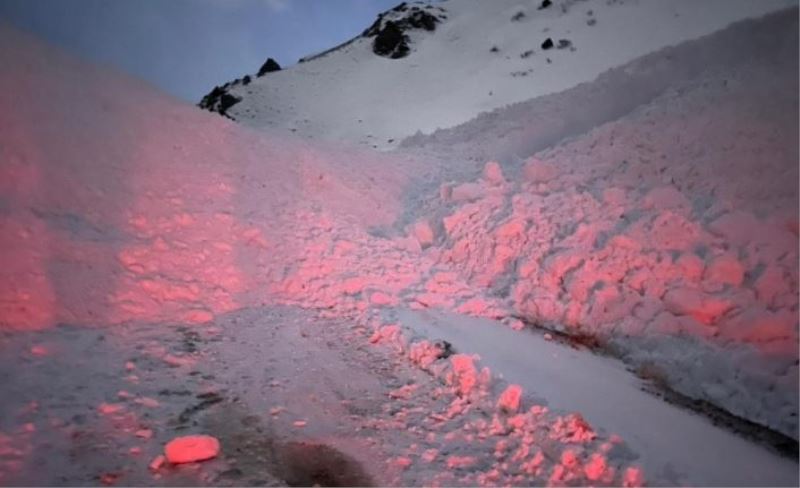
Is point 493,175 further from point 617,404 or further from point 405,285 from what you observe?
point 617,404

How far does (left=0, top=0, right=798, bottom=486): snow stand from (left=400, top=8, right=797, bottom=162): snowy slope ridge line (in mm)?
125

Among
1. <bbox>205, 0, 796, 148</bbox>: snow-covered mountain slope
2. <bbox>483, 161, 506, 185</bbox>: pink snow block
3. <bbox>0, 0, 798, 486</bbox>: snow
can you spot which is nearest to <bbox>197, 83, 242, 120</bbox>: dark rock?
<bbox>205, 0, 796, 148</bbox>: snow-covered mountain slope

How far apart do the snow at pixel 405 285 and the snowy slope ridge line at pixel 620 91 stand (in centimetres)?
12

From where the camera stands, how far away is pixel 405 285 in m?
5.93

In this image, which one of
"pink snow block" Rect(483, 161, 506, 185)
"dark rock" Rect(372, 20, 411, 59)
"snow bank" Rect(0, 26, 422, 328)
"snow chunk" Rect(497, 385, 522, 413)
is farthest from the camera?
"dark rock" Rect(372, 20, 411, 59)

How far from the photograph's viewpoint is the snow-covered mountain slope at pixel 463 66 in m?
21.4

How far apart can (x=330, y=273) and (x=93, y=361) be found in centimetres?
272

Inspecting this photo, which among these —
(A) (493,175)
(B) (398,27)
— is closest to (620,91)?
(A) (493,175)

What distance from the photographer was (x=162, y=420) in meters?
3.02

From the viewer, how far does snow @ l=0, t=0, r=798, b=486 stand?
122 inches

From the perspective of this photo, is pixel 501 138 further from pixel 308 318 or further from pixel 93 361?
pixel 93 361

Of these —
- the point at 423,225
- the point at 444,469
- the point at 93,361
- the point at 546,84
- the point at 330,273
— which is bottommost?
the point at 444,469

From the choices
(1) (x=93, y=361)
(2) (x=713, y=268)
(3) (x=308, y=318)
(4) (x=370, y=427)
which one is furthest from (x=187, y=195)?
(2) (x=713, y=268)

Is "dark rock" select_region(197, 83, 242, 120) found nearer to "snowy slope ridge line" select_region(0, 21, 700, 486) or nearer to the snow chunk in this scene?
"snowy slope ridge line" select_region(0, 21, 700, 486)
